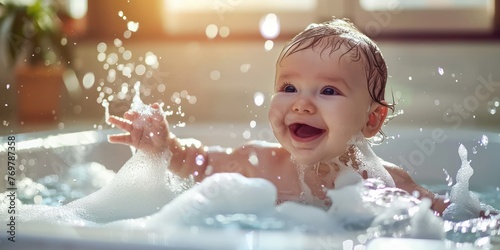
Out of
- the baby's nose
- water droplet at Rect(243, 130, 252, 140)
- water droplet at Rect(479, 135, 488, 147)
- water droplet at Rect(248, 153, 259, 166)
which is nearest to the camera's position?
the baby's nose

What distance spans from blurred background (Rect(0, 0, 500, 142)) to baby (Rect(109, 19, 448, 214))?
2415 millimetres

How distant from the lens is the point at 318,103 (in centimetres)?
124

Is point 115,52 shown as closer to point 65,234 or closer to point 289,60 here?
point 289,60

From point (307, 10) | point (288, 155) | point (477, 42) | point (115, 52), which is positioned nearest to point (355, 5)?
point (307, 10)

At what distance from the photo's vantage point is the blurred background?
395cm

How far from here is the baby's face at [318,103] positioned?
125cm

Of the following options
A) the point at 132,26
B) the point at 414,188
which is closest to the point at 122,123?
the point at 414,188

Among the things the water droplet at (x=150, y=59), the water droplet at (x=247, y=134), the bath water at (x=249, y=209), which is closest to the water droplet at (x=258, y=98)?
the water droplet at (x=150, y=59)

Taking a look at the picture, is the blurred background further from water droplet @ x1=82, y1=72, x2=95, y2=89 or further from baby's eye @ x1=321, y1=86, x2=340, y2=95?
baby's eye @ x1=321, y1=86, x2=340, y2=95

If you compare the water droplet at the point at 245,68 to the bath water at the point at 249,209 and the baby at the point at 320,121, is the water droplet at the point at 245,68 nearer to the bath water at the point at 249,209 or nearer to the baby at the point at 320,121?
the bath water at the point at 249,209

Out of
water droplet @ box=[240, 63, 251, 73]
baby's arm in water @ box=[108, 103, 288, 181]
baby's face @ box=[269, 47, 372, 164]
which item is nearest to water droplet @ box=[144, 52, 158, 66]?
water droplet @ box=[240, 63, 251, 73]

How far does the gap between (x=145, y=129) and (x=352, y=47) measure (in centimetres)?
39

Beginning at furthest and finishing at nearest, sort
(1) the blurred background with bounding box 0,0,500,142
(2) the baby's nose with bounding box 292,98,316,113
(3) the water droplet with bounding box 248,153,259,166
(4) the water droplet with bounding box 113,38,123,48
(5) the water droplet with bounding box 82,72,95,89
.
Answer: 1. (4) the water droplet with bounding box 113,38,123,48
2. (5) the water droplet with bounding box 82,72,95,89
3. (1) the blurred background with bounding box 0,0,500,142
4. (3) the water droplet with bounding box 248,153,259,166
5. (2) the baby's nose with bounding box 292,98,316,113

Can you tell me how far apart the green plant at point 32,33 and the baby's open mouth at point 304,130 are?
256 cm
